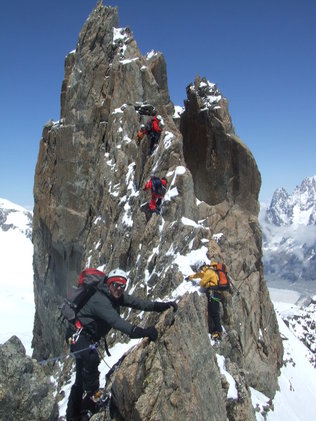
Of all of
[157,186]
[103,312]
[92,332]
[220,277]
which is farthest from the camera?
[157,186]

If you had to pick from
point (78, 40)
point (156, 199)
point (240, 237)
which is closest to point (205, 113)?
point (240, 237)

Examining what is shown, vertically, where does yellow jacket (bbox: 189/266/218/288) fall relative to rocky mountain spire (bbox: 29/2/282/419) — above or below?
below

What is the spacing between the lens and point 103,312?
9562mm

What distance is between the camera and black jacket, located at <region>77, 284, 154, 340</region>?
368 inches

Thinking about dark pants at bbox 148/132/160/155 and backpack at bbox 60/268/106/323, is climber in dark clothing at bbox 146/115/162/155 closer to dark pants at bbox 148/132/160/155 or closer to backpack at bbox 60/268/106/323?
dark pants at bbox 148/132/160/155

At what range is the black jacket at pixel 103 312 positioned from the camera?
9.36m

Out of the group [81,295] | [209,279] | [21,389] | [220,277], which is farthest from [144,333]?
[220,277]

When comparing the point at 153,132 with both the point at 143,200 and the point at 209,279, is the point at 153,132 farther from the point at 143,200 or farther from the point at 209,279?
the point at 209,279

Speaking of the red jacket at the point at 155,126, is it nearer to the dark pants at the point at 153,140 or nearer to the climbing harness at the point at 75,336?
the dark pants at the point at 153,140

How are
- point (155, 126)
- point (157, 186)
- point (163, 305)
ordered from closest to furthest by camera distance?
point (163, 305)
point (157, 186)
point (155, 126)

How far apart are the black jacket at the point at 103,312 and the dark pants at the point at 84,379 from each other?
37cm

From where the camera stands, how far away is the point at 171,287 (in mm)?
16438

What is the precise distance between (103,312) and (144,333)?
1.16m

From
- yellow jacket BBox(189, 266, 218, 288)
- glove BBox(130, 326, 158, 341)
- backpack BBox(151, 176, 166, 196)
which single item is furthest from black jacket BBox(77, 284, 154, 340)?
backpack BBox(151, 176, 166, 196)
